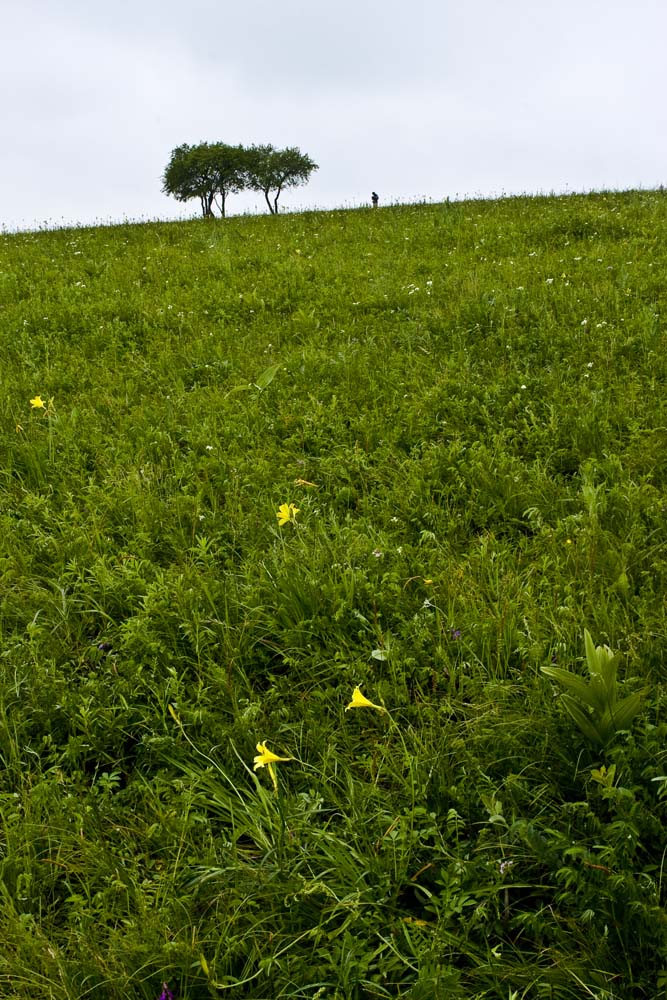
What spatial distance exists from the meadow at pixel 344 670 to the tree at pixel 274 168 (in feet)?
189

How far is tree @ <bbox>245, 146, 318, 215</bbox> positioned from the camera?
184ft

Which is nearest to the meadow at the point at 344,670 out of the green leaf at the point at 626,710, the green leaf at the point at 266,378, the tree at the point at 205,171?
the green leaf at the point at 626,710

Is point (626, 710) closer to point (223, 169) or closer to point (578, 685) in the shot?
point (578, 685)

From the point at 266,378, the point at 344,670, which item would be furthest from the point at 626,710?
the point at 266,378

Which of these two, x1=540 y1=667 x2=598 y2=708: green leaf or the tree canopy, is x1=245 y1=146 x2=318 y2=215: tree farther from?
x1=540 y1=667 x2=598 y2=708: green leaf

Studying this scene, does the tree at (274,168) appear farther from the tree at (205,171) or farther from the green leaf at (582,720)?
the green leaf at (582,720)

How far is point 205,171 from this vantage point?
54.1 meters

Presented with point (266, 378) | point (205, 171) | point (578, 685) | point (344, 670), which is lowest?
point (344, 670)

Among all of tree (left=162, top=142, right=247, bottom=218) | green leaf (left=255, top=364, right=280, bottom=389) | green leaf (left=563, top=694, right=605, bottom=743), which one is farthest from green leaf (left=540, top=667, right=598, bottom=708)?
tree (left=162, top=142, right=247, bottom=218)

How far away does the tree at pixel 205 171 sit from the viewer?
5347cm

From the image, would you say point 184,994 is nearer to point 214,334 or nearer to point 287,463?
point 287,463

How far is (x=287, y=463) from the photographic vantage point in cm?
420

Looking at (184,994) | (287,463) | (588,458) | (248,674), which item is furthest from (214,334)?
(184,994)

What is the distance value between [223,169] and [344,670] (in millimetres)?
59724
